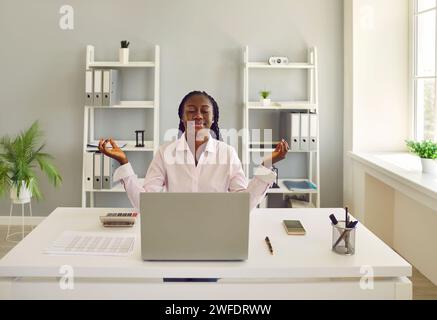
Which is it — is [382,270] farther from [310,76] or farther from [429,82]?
[310,76]

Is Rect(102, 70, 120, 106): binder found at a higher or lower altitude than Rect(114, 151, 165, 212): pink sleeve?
higher

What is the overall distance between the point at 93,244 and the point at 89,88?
8.21ft

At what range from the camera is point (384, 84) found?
406 centimetres

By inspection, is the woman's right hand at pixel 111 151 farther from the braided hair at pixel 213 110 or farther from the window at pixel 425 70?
the window at pixel 425 70

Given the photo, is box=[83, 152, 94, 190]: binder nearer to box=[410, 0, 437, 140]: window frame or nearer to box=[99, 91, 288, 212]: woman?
Answer: box=[99, 91, 288, 212]: woman

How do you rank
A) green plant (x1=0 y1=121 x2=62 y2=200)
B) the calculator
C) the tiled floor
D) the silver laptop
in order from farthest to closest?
green plant (x1=0 y1=121 x2=62 y2=200) → the tiled floor → the calculator → the silver laptop

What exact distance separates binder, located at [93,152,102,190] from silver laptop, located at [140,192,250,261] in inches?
103

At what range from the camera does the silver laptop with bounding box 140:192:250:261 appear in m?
1.48

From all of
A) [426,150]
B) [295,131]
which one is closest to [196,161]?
[426,150]

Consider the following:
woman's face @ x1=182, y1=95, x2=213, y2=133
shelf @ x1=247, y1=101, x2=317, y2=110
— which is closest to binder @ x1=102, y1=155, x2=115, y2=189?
shelf @ x1=247, y1=101, x2=317, y2=110

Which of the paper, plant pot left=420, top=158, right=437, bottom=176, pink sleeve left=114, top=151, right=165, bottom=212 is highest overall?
plant pot left=420, top=158, right=437, bottom=176

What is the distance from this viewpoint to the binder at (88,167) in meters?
4.03
